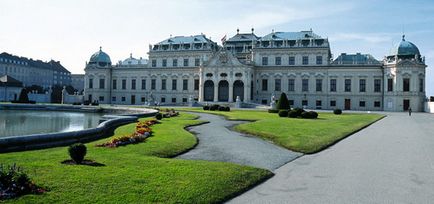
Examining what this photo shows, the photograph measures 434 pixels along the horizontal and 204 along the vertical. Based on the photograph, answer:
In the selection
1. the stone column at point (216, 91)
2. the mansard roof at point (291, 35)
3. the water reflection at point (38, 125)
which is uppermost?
the mansard roof at point (291, 35)

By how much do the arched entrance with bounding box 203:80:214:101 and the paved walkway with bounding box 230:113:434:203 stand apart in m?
65.1

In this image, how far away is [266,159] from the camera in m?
15.6

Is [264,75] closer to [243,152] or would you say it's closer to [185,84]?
[185,84]

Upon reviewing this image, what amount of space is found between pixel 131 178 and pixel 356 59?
7702 centimetres

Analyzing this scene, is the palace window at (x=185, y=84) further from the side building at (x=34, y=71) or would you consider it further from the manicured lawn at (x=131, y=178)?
the manicured lawn at (x=131, y=178)

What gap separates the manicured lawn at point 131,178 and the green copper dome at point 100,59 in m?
84.4

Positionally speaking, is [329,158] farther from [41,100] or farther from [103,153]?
[41,100]

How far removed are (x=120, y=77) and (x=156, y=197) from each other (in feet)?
293

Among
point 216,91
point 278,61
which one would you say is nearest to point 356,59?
point 278,61

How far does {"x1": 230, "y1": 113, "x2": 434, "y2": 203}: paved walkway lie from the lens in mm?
9969

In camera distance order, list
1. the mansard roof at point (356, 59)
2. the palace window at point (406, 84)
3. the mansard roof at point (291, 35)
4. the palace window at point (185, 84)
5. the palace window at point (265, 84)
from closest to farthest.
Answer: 1. the palace window at point (406, 84)
2. the mansard roof at point (356, 59)
3. the mansard roof at point (291, 35)
4. the palace window at point (265, 84)
5. the palace window at point (185, 84)

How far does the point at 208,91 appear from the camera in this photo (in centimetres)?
8412

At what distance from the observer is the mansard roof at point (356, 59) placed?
7838cm

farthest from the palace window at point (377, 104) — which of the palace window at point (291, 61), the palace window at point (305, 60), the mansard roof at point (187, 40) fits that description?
the mansard roof at point (187, 40)
